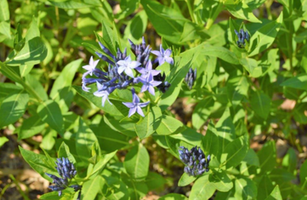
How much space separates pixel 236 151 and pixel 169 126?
73 centimetres

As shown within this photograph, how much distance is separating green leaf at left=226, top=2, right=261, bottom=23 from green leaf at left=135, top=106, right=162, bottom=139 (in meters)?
1.23

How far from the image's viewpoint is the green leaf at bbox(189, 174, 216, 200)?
3.53m

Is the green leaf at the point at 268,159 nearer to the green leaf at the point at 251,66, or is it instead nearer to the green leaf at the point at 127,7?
the green leaf at the point at 251,66

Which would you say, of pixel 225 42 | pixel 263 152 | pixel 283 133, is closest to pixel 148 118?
pixel 225 42

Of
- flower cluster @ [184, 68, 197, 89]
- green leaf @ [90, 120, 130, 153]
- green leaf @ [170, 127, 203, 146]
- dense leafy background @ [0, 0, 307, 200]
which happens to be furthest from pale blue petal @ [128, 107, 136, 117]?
green leaf @ [90, 120, 130, 153]

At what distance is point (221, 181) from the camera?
3.62 metres

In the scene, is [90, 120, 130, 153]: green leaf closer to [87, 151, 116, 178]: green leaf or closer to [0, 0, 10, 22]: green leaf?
[87, 151, 116, 178]: green leaf

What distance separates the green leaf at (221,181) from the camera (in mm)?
3557

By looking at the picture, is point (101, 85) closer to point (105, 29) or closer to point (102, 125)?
point (105, 29)

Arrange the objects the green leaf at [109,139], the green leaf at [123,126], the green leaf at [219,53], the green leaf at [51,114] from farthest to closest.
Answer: the green leaf at [109,139] → the green leaf at [51,114] → the green leaf at [219,53] → the green leaf at [123,126]

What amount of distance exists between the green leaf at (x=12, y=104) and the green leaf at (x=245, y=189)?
2342mm

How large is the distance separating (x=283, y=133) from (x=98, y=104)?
9.84ft

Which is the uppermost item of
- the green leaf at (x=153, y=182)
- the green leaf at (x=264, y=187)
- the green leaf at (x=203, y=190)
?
the green leaf at (x=203, y=190)

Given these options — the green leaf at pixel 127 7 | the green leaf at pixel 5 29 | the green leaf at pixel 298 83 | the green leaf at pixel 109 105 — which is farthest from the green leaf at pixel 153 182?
the green leaf at pixel 5 29
